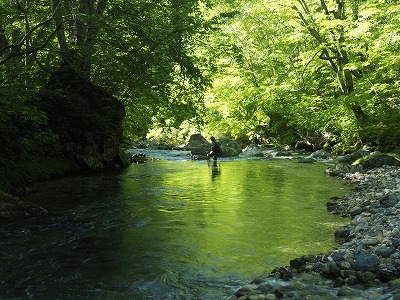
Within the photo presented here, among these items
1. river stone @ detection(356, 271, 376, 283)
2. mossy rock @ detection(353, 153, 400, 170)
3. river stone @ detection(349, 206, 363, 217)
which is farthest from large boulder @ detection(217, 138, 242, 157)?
river stone @ detection(356, 271, 376, 283)

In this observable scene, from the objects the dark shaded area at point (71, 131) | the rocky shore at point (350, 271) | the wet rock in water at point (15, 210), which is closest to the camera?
the rocky shore at point (350, 271)

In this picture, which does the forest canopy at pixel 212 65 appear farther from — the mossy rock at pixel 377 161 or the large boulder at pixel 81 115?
the mossy rock at pixel 377 161

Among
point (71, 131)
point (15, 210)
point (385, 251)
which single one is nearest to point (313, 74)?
point (71, 131)

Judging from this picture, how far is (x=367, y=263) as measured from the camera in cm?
433

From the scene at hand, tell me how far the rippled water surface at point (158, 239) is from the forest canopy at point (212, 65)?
116 inches

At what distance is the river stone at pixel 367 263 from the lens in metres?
4.27

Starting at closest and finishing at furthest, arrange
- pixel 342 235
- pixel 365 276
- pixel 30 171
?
1. pixel 365 276
2. pixel 342 235
3. pixel 30 171

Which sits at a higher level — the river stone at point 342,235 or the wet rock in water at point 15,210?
the wet rock in water at point 15,210

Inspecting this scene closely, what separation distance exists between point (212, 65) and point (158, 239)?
11.6 meters

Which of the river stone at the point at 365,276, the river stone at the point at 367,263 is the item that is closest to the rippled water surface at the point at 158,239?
the river stone at the point at 367,263

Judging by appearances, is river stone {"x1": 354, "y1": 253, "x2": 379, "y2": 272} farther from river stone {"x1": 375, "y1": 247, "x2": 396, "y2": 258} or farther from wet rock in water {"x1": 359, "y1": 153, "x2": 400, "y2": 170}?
wet rock in water {"x1": 359, "y1": 153, "x2": 400, "y2": 170}

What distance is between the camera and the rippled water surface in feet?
14.9

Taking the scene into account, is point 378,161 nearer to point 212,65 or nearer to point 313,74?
point 212,65

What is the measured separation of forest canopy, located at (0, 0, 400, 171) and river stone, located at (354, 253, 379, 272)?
6.09 meters
